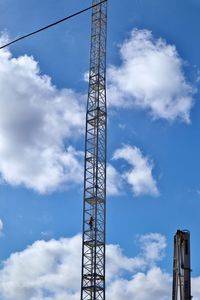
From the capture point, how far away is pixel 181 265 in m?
31.4

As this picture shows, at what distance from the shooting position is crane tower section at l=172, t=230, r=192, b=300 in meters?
31.1

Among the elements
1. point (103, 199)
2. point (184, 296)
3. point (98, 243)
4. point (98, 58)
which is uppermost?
point (98, 58)

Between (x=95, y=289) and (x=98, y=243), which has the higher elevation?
(x=98, y=243)

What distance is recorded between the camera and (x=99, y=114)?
85375mm

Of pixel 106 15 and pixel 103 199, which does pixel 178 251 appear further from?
pixel 106 15

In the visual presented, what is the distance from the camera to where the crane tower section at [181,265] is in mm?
31094

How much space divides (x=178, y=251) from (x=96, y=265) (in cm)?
4870

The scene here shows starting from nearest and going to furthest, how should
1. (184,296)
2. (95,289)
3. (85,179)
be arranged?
(184,296)
(95,289)
(85,179)

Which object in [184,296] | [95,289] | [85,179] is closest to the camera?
[184,296]

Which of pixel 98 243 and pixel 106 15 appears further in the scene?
pixel 106 15

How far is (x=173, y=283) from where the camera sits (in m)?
31.8

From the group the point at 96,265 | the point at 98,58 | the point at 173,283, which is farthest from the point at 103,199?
the point at 173,283

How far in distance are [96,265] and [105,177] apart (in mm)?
12285

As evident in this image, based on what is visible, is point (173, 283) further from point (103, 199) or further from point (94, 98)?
point (94, 98)
